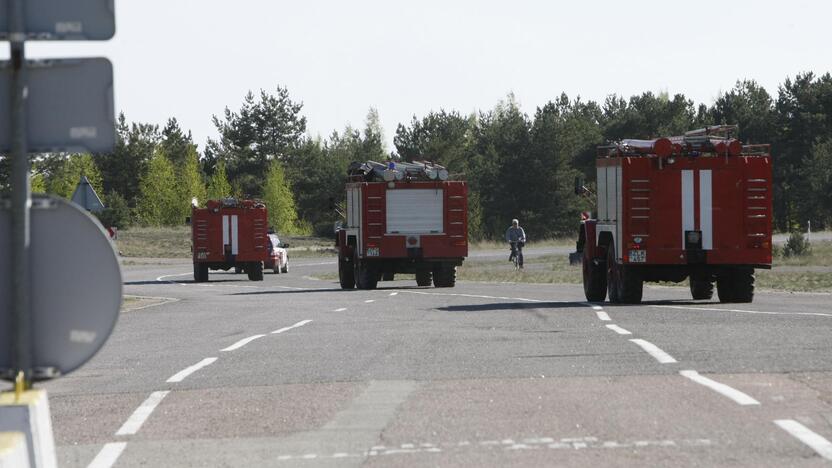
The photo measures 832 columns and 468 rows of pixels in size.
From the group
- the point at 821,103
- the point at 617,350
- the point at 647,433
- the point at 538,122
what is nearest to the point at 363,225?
the point at 617,350

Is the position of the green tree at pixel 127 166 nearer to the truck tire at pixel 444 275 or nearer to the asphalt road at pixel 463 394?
the truck tire at pixel 444 275

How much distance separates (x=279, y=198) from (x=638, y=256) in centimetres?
8532

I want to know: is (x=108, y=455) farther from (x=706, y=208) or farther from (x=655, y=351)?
(x=706, y=208)

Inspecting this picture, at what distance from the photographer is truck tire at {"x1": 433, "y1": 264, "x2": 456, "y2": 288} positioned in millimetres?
35562

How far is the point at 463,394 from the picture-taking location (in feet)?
32.3

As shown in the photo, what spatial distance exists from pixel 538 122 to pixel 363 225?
66.0 metres

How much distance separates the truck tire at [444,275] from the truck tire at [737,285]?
38.2ft

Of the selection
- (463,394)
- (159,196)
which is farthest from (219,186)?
(463,394)

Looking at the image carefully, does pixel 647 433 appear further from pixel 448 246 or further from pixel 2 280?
pixel 448 246

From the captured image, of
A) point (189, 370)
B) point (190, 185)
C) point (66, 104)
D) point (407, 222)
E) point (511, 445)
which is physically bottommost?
point (189, 370)

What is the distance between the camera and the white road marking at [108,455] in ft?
24.0

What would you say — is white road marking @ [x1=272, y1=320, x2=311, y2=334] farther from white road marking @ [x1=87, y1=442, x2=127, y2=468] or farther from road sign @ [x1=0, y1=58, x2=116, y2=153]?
road sign @ [x1=0, y1=58, x2=116, y2=153]

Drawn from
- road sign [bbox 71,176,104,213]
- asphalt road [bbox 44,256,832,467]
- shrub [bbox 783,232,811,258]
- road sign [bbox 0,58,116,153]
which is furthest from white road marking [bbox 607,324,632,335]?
shrub [bbox 783,232,811,258]

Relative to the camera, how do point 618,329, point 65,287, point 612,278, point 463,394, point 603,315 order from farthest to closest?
point 612,278 → point 603,315 → point 618,329 → point 463,394 → point 65,287
